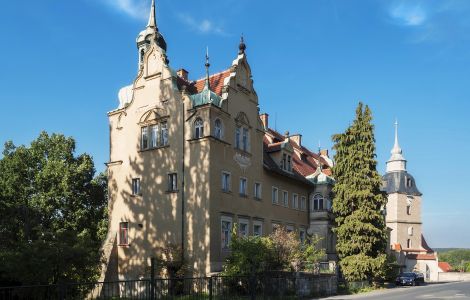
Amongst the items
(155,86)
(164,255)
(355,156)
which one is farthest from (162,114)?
(355,156)

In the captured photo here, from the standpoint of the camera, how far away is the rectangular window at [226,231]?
29.5 m

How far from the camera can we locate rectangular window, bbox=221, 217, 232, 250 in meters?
29.5

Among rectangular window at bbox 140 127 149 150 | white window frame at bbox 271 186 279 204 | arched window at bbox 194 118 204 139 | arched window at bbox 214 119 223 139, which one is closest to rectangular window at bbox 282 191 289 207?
white window frame at bbox 271 186 279 204

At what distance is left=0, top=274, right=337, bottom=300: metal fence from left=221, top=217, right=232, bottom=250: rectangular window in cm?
542

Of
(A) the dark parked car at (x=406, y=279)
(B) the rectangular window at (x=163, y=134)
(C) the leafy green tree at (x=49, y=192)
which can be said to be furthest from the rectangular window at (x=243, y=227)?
(A) the dark parked car at (x=406, y=279)

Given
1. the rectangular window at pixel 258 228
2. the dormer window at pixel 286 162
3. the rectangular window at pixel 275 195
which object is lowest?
the rectangular window at pixel 258 228

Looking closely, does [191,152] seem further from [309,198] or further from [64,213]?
[64,213]

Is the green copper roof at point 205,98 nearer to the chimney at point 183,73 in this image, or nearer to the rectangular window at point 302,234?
the chimney at point 183,73

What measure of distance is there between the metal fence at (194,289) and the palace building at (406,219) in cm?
4194

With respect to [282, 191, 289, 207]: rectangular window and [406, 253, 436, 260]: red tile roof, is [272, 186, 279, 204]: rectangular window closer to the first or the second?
[282, 191, 289, 207]: rectangular window

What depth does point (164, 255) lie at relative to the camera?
2925 centimetres

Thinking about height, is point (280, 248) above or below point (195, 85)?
below

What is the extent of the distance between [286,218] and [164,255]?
11194 millimetres

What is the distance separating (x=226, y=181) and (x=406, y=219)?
44233 mm
